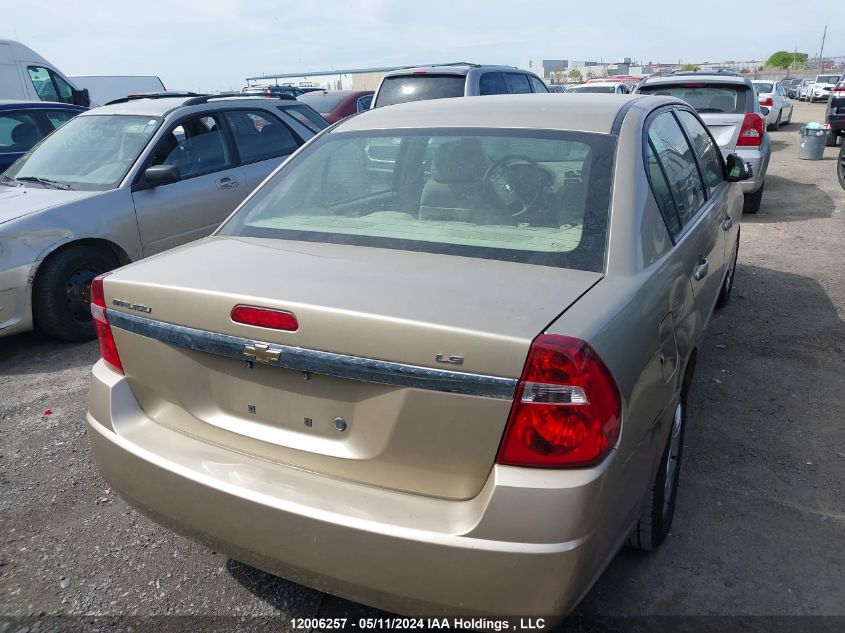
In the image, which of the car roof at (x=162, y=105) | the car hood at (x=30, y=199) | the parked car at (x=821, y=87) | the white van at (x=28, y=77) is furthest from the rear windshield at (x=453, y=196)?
the parked car at (x=821, y=87)

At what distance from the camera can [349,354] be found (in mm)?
1967

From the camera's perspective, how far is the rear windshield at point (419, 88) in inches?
371

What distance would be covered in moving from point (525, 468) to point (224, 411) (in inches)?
39.8

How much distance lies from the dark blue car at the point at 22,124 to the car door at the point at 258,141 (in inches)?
120

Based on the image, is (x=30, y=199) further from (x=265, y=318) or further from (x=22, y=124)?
(x=265, y=318)

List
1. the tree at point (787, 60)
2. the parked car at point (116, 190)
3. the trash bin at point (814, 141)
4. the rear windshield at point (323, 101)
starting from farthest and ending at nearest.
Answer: the tree at point (787, 60)
the trash bin at point (814, 141)
the rear windshield at point (323, 101)
the parked car at point (116, 190)

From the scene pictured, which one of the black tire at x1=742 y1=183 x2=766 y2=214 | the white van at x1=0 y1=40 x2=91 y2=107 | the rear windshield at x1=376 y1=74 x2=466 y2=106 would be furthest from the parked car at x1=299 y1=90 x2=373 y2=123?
the black tire at x1=742 y1=183 x2=766 y2=214

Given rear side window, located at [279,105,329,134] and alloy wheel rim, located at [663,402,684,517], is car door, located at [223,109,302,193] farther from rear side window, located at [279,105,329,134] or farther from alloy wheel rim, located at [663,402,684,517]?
alloy wheel rim, located at [663,402,684,517]

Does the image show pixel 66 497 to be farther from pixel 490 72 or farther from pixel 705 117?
pixel 705 117


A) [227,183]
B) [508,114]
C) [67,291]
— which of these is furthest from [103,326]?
[227,183]

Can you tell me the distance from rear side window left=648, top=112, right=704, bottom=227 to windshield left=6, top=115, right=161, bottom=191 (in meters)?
4.31

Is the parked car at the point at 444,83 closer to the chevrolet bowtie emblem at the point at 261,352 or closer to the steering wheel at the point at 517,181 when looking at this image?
the steering wheel at the point at 517,181

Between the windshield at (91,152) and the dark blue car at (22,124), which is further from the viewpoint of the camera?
the dark blue car at (22,124)

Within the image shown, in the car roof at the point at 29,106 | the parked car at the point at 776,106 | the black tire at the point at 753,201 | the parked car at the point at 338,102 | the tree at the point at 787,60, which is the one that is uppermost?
the car roof at the point at 29,106
